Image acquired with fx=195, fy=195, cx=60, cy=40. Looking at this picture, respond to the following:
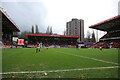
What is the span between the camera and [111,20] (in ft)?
203

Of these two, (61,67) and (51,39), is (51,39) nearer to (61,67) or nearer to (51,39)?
(51,39)

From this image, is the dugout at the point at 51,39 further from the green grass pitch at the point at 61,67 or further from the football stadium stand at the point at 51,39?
the green grass pitch at the point at 61,67

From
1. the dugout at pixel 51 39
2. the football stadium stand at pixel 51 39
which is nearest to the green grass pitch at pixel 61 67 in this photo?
the football stadium stand at pixel 51 39

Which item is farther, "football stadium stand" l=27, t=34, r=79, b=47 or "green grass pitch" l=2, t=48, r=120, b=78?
"football stadium stand" l=27, t=34, r=79, b=47

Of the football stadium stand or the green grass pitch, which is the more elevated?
the football stadium stand

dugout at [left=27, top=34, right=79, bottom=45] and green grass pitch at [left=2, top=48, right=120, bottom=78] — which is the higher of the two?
dugout at [left=27, top=34, right=79, bottom=45]

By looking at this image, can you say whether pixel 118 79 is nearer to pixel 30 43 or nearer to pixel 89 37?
pixel 30 43

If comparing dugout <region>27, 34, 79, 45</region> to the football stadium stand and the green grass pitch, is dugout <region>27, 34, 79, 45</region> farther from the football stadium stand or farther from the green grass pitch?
the green grass pitch

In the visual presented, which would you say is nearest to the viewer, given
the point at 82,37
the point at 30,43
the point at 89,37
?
the point at 30,43

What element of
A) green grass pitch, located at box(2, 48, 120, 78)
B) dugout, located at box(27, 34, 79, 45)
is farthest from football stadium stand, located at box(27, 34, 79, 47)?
green grass pitch, located at box(2, 48, 120, 78)

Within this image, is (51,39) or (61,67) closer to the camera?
(61,67)

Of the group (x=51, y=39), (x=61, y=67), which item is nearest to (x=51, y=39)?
(x=51, y=39)

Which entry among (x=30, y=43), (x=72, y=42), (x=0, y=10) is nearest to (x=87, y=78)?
(x=0, y=10)

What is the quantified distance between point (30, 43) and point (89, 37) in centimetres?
5067
